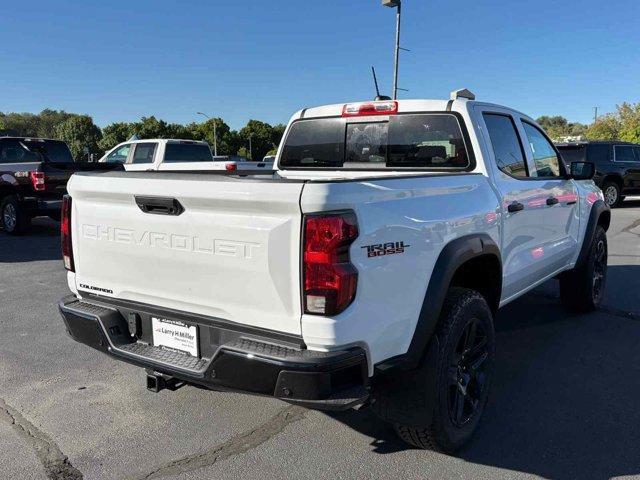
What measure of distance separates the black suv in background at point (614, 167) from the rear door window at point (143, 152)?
36.3 feet

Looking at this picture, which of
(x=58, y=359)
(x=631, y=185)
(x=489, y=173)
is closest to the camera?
(x=489, y=173)

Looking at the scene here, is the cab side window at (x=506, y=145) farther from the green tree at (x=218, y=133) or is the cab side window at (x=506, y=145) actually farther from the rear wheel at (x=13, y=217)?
the green tree at (x=218, y=133)

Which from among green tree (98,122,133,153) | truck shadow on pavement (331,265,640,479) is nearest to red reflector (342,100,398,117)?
truck shadow on pavement (331,265,640,479)

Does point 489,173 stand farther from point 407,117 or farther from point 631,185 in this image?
point 631,185

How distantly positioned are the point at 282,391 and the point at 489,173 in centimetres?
202

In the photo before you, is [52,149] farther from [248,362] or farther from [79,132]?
[79,132]

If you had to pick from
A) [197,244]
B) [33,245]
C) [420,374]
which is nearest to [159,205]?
[197,244]

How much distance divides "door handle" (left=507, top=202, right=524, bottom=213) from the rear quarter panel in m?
0.80

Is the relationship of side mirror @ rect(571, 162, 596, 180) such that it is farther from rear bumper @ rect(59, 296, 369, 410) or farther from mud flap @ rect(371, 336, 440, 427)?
rear bumper @ rect(59, 296, 369, 410)

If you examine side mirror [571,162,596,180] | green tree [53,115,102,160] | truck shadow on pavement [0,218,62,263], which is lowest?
truck shadow on pavement [0,218,62,263]

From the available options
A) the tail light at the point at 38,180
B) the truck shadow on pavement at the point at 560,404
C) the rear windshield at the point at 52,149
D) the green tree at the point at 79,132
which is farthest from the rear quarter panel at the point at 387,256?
the green tree at the point at 79,132

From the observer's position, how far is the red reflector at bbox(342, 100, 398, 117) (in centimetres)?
396

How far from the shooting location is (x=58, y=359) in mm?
4234

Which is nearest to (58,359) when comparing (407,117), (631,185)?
(407,117)
